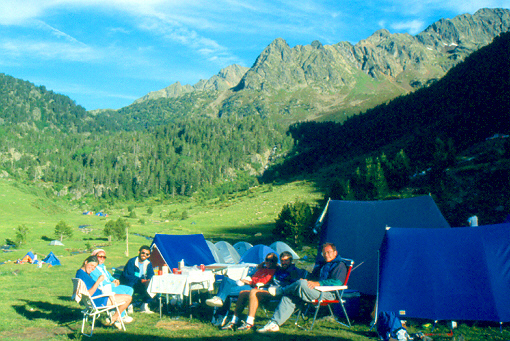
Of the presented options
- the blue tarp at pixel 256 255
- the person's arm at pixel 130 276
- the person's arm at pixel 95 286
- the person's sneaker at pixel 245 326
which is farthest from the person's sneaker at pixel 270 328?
the blue tarp at pixel 256 255

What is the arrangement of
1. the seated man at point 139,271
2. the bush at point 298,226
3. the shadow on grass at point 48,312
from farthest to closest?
the bush at point 298,226 < the seated man at point 139,271 < the shadow on grass at point 48,312

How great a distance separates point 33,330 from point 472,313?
10.2 m

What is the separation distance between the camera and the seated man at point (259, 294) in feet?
26.7

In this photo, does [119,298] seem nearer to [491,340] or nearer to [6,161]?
[491,340]

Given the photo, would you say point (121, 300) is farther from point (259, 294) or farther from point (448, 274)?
point (448, 274)

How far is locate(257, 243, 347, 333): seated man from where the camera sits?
7.93 metres

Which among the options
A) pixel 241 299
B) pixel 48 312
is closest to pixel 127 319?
pixel 241 299

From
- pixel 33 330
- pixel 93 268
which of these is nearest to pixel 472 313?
pixel 93 268

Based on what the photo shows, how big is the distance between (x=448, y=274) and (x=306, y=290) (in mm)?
3548

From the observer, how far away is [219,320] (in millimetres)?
8562

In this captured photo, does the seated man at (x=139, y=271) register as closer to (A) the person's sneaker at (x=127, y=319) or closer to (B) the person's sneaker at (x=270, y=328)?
(A) the person's sneaker at (x=127, y=319)

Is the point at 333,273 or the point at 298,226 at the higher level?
the point at 333,273

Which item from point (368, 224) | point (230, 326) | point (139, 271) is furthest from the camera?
point (368, 224)

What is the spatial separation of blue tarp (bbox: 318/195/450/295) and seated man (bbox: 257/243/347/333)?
4.13m
